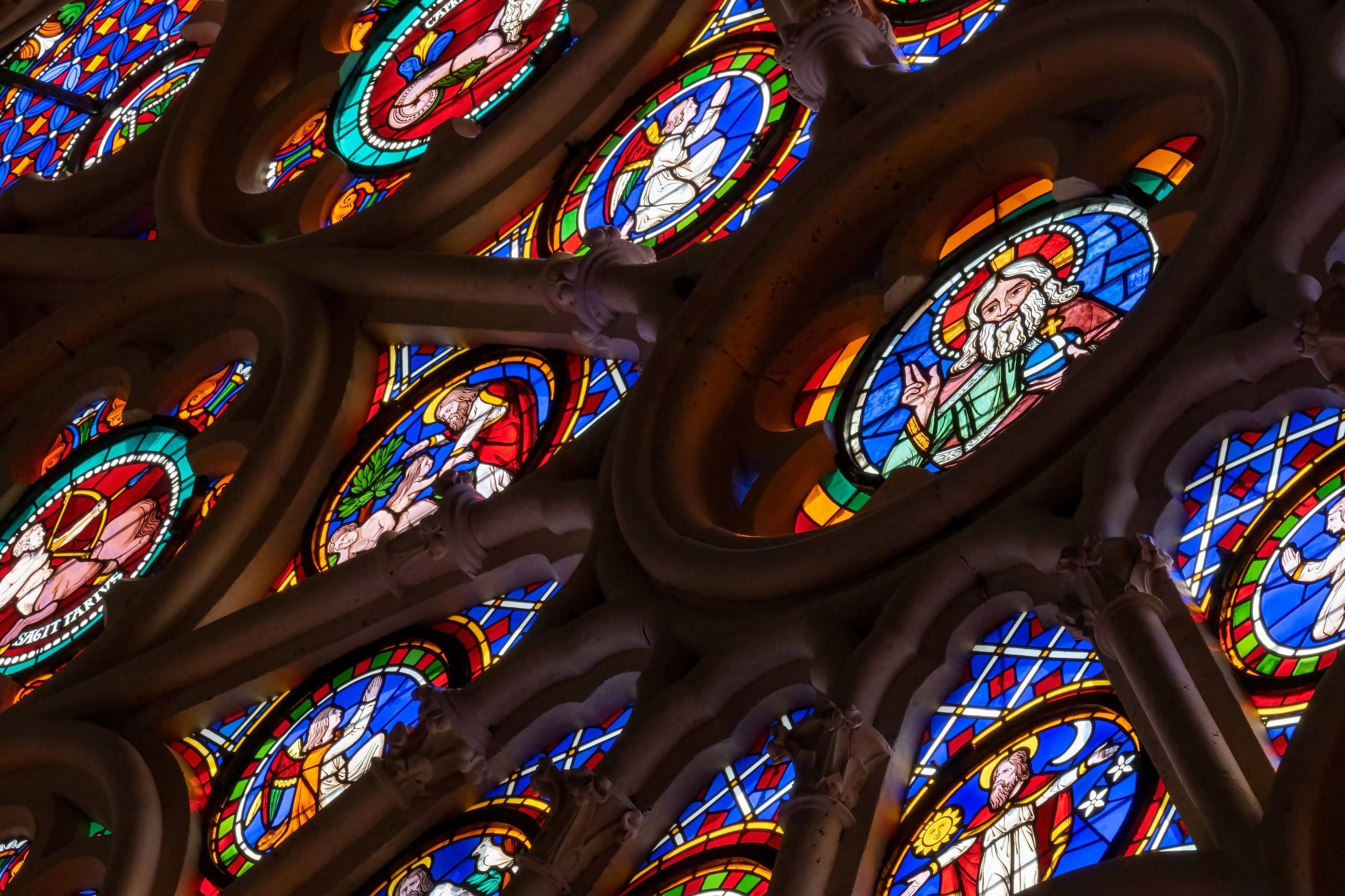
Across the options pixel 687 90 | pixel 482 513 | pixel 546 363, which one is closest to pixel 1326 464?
pixel 482 513

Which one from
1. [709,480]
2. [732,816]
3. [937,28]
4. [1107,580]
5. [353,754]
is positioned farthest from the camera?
[937,28]

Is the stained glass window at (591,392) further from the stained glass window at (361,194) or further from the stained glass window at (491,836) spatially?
the stained glass window at (361,194)

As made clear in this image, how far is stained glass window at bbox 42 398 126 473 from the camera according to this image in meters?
12.0

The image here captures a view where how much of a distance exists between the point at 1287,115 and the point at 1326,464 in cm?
131

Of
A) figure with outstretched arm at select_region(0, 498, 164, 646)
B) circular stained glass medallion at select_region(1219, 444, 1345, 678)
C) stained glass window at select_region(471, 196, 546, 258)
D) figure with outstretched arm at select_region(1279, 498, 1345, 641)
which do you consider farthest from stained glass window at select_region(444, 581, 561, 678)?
figure with outstretched arm at select_region(1279, 498, 1345, 641)

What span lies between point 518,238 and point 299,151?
2.23 metres

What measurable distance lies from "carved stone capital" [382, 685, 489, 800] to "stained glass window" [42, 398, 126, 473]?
14.3 feet

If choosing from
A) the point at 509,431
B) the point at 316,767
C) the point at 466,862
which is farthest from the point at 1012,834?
the point at 509,431

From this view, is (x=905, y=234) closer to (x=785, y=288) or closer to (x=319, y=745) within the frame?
(x=785, y=288)

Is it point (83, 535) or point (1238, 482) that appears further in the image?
point (83, 535)

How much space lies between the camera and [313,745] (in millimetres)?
9047

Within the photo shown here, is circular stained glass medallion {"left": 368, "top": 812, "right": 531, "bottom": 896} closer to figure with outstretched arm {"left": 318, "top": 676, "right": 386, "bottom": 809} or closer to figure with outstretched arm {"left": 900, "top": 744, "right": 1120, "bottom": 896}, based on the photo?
figure with outstretched arm {"left": 318, "top": 676, "right": 386, "bottom": 809}

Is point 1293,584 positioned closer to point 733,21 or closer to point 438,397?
point 438,397

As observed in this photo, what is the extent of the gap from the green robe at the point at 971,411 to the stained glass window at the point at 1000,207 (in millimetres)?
824
